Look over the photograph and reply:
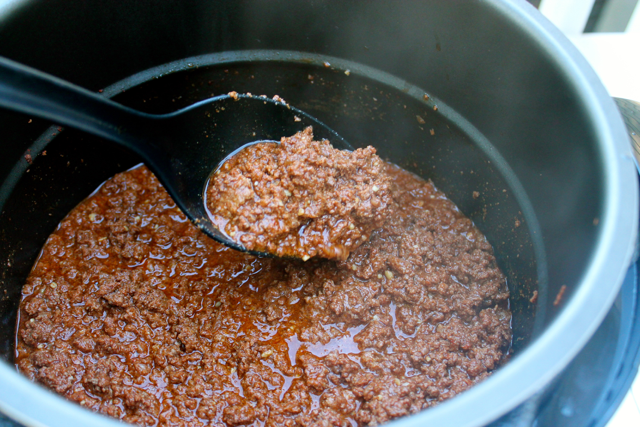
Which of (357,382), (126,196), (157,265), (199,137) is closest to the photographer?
(357,382)

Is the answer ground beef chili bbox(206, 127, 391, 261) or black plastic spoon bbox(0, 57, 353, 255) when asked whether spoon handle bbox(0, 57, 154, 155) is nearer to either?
black plastic spoon bbox(0, 57, 353, 255)

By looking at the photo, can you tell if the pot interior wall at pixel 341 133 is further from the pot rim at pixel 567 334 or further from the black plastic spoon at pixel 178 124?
the pot rim at pixel 567 334

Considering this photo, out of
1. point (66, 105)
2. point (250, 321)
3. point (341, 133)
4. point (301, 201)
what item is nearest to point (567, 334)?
point (301, 201)

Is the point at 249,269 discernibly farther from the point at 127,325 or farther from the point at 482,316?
the point at 482,316

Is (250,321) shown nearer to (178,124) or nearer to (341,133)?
(178,124)

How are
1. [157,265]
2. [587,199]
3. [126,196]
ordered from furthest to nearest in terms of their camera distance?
A: [126,196]
[157,265]
[587,199]

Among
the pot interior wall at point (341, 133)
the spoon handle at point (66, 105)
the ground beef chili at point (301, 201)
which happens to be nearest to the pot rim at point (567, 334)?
the pot interior wall at point (341, 133)

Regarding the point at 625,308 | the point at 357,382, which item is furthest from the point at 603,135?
the point at 357,382
